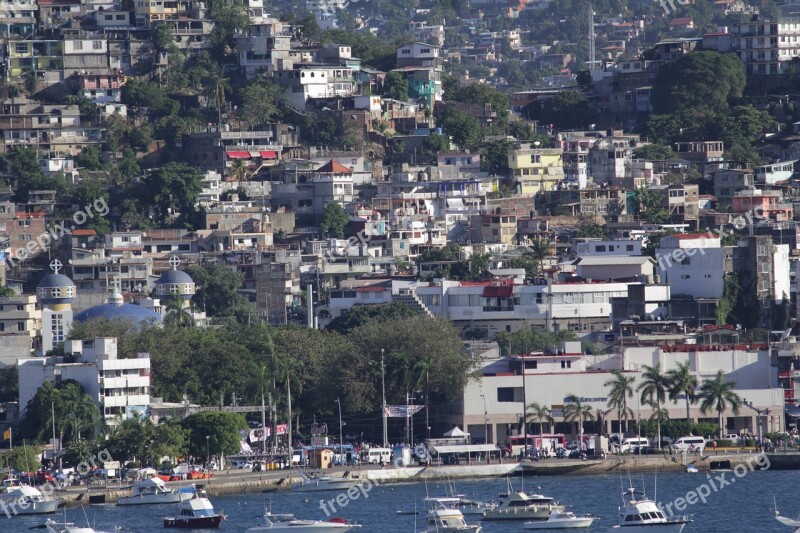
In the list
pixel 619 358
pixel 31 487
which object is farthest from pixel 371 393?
pixel 31 487

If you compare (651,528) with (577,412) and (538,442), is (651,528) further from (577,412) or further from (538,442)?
(577,412)

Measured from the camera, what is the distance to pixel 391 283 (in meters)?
129

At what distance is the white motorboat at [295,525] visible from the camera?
263 ft

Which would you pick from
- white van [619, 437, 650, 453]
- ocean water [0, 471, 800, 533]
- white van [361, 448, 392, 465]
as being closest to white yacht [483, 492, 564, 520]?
ocean water [0, 471, 800, 533]

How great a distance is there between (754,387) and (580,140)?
55.6m

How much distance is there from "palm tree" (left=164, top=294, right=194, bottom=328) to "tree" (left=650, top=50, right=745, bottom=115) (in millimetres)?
52250

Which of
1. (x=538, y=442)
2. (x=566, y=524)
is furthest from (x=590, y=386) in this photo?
(x=566, y=524)

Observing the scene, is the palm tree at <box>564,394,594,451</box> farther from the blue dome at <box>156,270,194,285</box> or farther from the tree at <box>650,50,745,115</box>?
the tree at <box>650,50,745,115</box>

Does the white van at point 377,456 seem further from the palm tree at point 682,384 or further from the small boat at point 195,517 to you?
the small boat at point 195,517

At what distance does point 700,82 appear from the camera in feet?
548

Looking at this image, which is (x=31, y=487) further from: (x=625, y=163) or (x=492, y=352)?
(x=625, y=163)

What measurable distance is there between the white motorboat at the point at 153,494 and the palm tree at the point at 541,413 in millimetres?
18805

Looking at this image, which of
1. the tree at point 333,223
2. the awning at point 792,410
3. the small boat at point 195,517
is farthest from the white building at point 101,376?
the tree at point 333,223

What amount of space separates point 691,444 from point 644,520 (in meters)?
22.1
